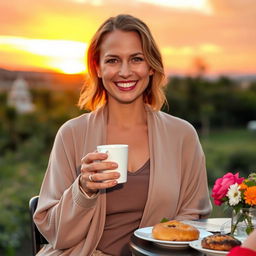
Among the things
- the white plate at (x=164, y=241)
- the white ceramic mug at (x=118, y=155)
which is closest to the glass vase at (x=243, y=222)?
the white plate at (x=164, y=241)

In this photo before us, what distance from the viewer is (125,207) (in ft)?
8.16

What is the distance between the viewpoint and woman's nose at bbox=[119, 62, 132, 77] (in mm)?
2519

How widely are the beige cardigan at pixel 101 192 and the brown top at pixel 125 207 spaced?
49mm

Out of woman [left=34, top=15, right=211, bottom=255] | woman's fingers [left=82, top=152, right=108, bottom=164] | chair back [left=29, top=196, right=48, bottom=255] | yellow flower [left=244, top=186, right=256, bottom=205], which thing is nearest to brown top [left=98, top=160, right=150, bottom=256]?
woman [left=34, top=15, right=211, bottom=255]

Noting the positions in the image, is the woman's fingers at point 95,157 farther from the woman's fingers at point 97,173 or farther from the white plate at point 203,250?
the white plate at point 203,250

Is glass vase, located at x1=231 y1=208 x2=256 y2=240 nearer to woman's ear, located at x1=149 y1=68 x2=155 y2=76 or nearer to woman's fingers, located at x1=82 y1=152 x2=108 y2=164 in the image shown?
woman's fingers, located at x1=82 y1=152 x2=108 y2=164

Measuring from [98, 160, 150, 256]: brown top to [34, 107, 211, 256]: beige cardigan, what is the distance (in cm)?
5

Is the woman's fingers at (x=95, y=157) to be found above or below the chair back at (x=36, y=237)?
above

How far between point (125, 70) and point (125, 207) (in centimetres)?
59

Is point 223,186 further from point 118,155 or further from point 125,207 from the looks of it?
point 125,207

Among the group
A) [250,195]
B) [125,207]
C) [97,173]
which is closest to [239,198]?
[250,195]

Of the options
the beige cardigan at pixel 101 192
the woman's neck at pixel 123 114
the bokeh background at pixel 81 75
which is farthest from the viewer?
the bokeh background at pixel 81 75

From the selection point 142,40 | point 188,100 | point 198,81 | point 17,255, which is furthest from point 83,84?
point 198,81

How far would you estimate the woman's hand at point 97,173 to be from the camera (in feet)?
6.31
